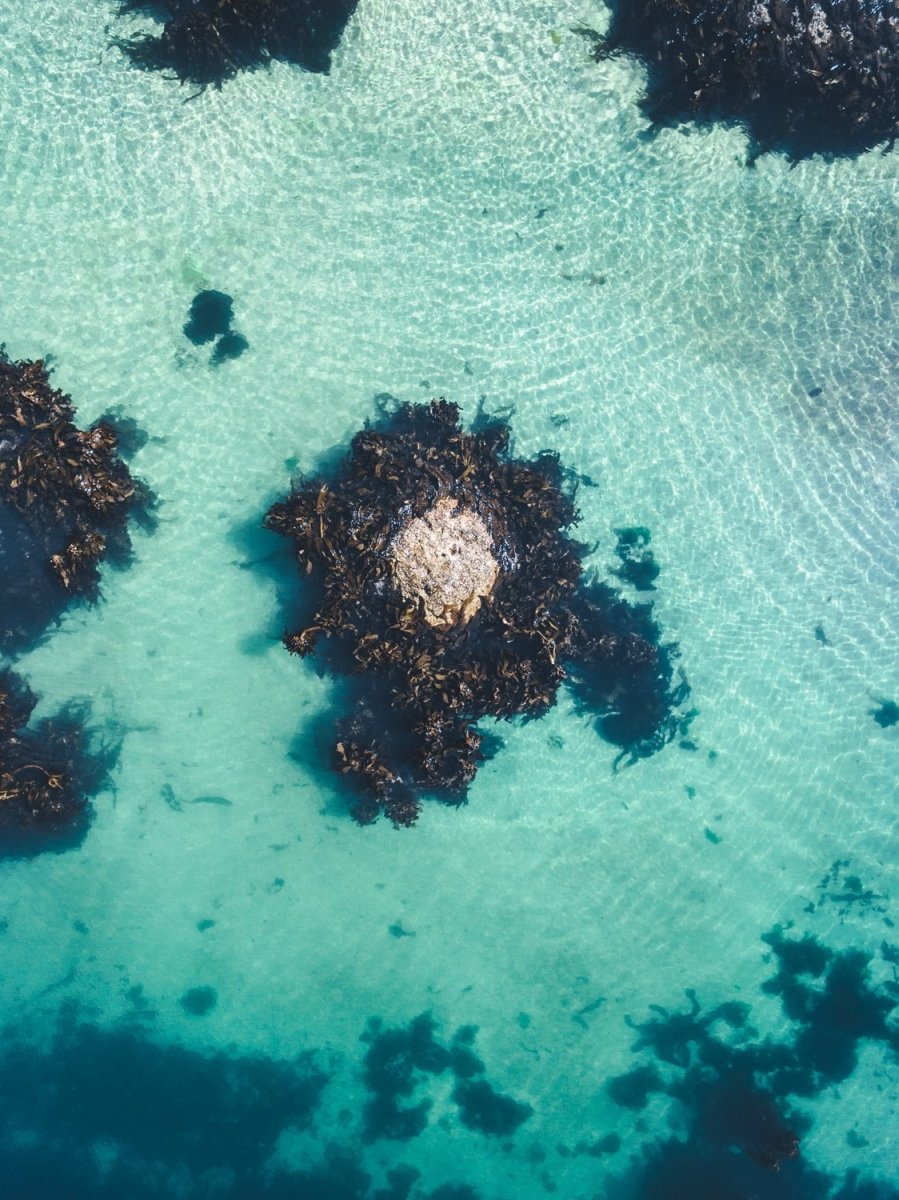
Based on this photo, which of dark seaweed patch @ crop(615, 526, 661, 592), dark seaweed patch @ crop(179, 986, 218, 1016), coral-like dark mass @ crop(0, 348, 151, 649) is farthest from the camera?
dark seaweed patch @ crop(179, 986, 218, 1016)

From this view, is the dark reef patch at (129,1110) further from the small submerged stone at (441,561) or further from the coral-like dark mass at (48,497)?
the small submerged stone at (441,561)

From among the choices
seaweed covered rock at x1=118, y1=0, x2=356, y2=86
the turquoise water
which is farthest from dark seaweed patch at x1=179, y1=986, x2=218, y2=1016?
seaweed covered rock at x1=118, y1=0, x2=356, y2=86

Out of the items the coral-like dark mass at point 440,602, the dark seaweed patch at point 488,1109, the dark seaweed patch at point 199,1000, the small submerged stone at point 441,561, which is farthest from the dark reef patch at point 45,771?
the dark seaweed patch at point 488,1109

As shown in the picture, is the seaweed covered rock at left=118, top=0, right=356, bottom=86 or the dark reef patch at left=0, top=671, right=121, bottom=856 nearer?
the seaweed covered rock at left=118, top=0, right=356, bottom=86

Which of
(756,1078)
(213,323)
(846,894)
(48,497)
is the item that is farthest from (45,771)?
(846,894)

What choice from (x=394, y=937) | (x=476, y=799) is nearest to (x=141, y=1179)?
(x=394, y=937)

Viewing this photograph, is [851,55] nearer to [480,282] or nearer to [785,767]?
[480,282]

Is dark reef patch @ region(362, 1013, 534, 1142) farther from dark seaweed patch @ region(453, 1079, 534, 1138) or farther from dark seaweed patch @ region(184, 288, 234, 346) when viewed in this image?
dark seaweed patch @ region(184, 288, 234, 346)
